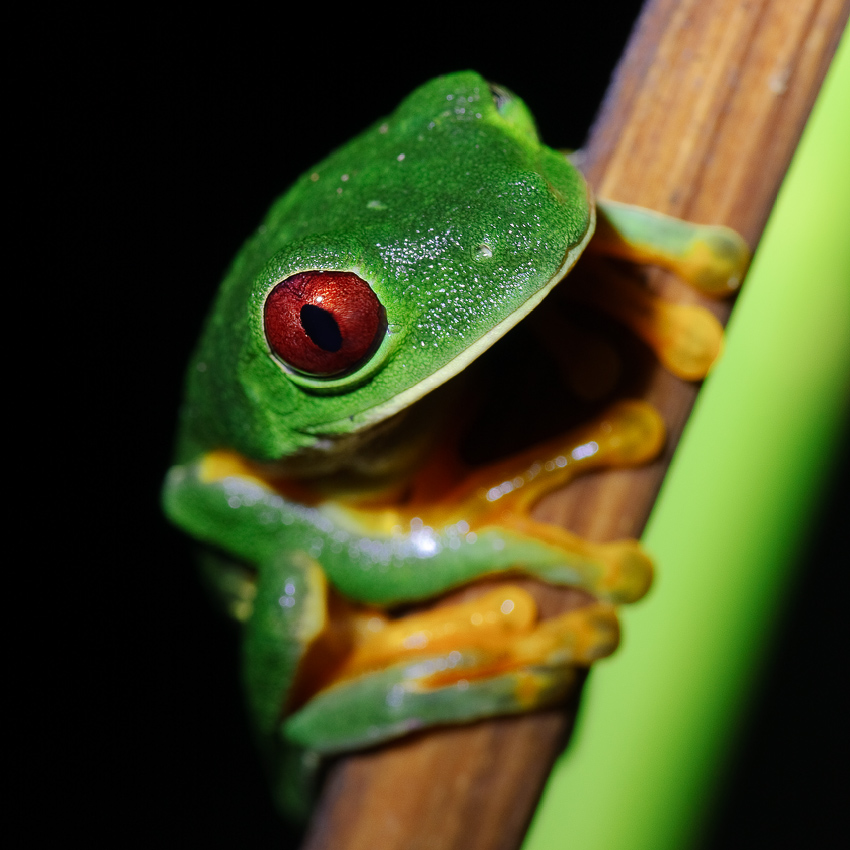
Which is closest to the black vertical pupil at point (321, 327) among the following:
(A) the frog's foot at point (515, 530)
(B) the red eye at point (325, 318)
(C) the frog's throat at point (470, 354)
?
(B) the red eye at point (325, 318)

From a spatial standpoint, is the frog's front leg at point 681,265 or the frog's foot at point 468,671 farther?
the frog's foot at point 468,671

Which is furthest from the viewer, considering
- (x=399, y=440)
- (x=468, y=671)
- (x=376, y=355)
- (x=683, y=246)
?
(x=399, y=440)

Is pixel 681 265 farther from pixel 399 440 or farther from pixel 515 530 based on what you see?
pixel 399 440

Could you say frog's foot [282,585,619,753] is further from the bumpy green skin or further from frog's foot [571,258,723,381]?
frog's foot [571,258,723,381]

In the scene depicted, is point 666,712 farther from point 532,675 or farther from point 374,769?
point 374,769

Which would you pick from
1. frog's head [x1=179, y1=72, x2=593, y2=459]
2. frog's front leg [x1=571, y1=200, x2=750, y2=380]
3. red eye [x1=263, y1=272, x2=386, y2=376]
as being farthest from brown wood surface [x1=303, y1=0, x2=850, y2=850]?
red eye [x1=263, y1=272, x2=386, y2=376]

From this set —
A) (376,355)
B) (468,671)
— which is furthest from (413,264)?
(468,671)

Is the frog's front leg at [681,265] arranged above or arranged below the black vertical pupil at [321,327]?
above

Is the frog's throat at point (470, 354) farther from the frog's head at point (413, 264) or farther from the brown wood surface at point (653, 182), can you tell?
the brown wood surface at point (653, 182)
